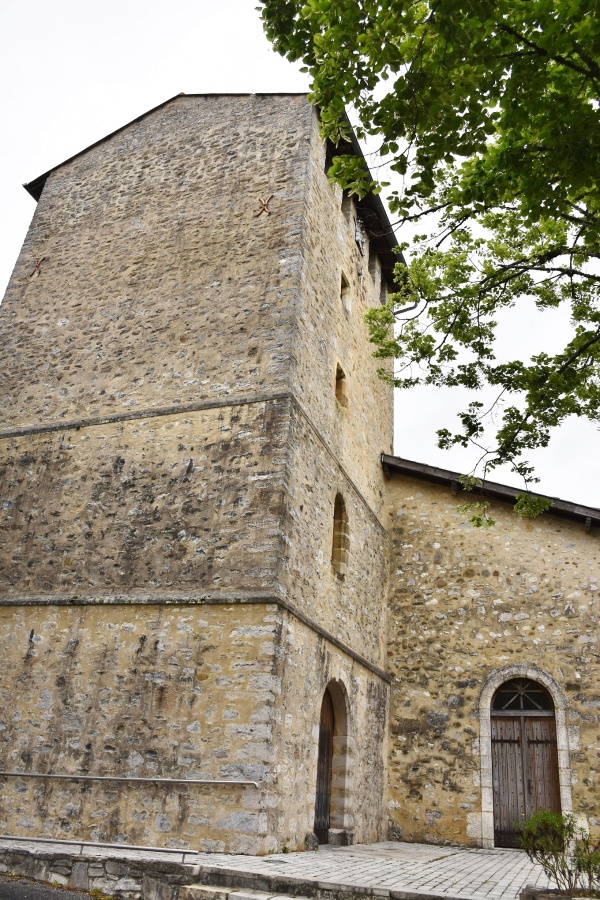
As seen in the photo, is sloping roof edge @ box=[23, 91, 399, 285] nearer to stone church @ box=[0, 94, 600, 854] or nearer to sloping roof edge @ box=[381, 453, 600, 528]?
stone church @ box=[0, 94, 600, 854]

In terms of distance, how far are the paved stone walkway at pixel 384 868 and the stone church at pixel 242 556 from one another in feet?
1.64

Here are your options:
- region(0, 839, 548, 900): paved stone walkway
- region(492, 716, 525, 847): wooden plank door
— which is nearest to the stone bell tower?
region(0, 839, 548, 900): paved stone walkway

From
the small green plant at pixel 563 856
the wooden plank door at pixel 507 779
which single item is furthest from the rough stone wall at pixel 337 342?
the small green plant at pixel 563 856

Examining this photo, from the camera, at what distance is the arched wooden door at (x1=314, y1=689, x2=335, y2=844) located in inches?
409

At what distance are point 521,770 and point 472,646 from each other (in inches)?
82.2

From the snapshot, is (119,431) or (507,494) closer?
(119,431)

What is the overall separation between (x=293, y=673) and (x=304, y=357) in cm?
454

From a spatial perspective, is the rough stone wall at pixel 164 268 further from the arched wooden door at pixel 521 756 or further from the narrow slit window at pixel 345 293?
the arched wooden door at pixel 521 756

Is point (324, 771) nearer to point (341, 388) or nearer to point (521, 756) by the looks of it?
point (521, 756)

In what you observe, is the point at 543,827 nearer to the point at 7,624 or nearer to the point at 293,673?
the point at 293,673

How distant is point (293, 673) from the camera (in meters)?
9.04

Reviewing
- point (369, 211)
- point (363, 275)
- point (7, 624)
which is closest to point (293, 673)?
point (7, 624)

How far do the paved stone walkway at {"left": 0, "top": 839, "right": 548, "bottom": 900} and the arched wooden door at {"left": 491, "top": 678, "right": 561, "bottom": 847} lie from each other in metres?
1.71

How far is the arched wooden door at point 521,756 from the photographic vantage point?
11.8 meters
